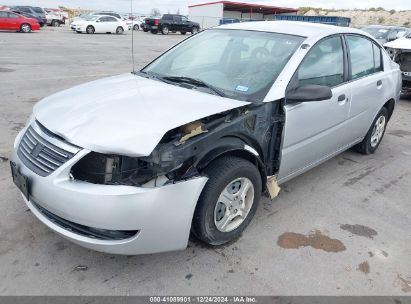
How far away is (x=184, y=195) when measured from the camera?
7.80ft

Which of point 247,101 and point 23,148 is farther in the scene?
point 247,101

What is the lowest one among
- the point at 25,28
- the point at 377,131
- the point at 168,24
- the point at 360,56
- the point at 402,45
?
the point at 377,131

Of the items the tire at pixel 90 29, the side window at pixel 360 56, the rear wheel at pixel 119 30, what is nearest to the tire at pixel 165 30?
the rear wheel at pixel 119 30

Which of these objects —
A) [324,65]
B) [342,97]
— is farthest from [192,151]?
[342,97]

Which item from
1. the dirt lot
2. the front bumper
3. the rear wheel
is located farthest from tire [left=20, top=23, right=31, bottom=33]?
the front bumper

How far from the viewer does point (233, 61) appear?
3.46m

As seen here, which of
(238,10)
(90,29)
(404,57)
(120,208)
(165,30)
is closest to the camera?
(120,208)

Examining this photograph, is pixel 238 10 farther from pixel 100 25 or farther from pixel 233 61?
pixel 233 61

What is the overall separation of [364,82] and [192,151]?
8.75ft

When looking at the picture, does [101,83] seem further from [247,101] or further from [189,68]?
[247,101]

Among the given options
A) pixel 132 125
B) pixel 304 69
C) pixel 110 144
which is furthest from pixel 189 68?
pixel 110 144

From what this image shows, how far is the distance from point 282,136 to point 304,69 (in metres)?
0.67

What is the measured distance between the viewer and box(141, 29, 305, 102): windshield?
10.3 feet

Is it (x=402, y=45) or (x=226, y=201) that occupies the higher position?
(x=402, y=45)
